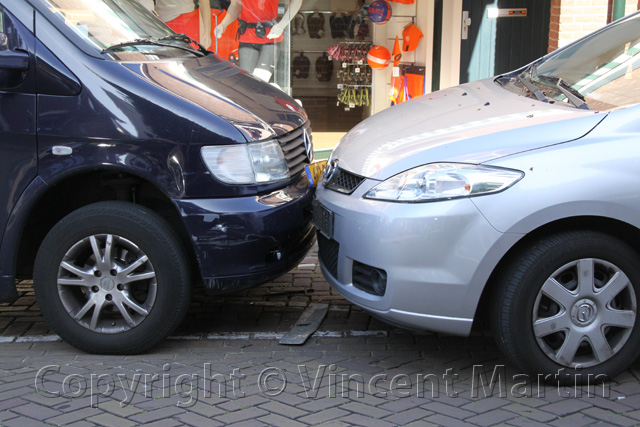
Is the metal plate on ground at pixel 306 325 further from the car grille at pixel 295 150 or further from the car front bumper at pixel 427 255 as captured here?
the car grille at pixel 295 150

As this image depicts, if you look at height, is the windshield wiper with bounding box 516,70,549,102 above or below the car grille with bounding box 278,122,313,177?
above

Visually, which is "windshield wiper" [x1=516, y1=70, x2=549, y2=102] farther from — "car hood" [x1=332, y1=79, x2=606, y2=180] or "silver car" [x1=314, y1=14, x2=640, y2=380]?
"silver car" [x1=314, y1=14, x2=640, y2=380]

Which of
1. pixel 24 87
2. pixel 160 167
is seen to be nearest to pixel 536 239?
pixel 160 167

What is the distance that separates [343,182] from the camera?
425cm

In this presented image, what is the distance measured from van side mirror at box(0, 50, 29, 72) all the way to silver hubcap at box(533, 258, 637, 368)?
276 centimetres

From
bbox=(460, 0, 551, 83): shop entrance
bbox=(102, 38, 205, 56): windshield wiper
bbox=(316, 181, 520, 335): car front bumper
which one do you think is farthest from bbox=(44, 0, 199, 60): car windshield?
bbox=(460, 0, 551, 83): shop entrance

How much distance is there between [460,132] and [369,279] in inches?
33.6

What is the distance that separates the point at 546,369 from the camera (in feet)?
12.6

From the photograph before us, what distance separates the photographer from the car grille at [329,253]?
4224mm

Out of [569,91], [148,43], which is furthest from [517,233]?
[148,43]

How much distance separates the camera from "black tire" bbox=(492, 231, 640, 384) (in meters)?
3.71

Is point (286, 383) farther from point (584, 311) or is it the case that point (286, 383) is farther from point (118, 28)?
point (118, 28)

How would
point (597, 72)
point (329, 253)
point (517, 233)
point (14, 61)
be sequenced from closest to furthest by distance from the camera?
point (517, 233) < point (14, 61) < point (329, 253) < point (597, 72)

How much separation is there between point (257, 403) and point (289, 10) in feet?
21.5
